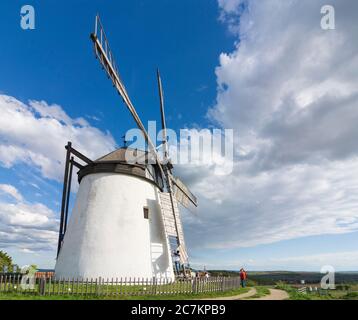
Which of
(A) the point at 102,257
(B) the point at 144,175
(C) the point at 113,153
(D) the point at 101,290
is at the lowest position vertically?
(D) the point at 101,290

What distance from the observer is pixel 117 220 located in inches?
735

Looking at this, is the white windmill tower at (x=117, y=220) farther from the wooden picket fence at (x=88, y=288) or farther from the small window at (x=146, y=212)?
the wooden picket fence at (x=88, y=288)

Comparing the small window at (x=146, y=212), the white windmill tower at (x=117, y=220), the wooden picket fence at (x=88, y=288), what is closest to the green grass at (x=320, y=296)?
the wooden picket fence at (x=88, y=288)

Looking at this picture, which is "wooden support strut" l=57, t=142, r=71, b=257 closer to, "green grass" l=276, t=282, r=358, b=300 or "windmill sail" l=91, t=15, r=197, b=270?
"windmill sail" l=91, t=15, r=197, b=270

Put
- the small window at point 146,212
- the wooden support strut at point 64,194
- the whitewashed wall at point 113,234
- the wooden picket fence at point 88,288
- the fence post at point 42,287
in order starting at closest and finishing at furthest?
the fence post at point 42,287 < the wooden picket fence at point 88,288 < the whitewashed wall at point 113,234 < the small window at point 146,212 < the wooden support strut at point 64,194

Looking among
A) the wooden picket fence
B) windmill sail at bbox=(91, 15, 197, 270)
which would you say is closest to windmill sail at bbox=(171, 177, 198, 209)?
windmill sail at bbox=(91, 15, 197, 270)

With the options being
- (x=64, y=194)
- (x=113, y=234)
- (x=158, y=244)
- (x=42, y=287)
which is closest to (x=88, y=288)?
(x=42, y=287)

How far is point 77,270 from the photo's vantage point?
17656mm

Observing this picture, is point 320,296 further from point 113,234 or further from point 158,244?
point 113,234

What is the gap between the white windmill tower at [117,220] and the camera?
58.4 ft

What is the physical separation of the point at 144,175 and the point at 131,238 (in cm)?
434
